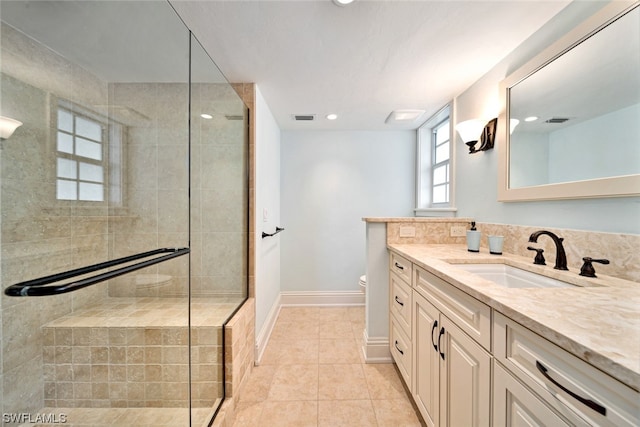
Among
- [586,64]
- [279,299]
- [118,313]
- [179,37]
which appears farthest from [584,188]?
[279,299]

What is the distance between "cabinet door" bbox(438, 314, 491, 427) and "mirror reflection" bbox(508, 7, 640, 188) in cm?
93

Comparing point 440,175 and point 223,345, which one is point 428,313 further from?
point 440,175

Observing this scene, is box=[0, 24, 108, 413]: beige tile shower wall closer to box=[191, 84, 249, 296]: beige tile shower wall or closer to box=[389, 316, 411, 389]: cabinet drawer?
box=[191, 84, 249, 296]: beige tile shower wall

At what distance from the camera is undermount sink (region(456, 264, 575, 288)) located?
1.17m

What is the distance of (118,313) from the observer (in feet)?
4.74

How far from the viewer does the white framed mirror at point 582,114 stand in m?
0.94

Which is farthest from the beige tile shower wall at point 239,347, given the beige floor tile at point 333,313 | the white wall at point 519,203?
the white wall at point 519,203

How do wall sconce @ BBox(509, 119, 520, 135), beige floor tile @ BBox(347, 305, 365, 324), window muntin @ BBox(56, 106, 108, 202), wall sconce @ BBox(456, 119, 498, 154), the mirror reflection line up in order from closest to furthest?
the mirror reflection, window muntin @ BBox(56, 106, 108, 202), wall sconce @ BBox(509, 119, 520, 135), wall sconce @ BBox(456, 119, 498, 154), beige floor tile @ BBox(347, 305, 365, 324)

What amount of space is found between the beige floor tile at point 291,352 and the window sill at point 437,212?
5.84ft

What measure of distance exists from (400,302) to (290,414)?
0.99 m

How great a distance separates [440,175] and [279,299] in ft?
8.16

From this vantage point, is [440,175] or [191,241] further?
[440,175]

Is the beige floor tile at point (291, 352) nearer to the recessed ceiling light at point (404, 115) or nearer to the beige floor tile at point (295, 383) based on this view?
the beige floor tile at point (295, 383)

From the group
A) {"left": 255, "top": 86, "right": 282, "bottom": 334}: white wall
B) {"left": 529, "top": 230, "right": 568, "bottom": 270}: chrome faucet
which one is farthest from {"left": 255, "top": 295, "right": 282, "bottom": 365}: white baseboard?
{"left": 529, "top": 230, "right": 568, "bottom": 270}: chrome faucet
